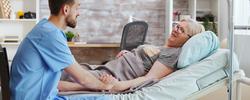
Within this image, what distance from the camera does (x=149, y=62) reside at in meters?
2.47

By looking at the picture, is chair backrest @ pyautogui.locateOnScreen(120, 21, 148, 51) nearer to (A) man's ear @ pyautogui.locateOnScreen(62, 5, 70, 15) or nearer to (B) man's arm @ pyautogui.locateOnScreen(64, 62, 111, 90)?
(B) man's arm @ pyautogui.locateOnScreen(64, 62, 111, 90)

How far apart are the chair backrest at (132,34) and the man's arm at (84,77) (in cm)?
205

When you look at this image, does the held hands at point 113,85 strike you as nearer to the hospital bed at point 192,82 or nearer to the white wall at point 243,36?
the hospital bed at point 192,82

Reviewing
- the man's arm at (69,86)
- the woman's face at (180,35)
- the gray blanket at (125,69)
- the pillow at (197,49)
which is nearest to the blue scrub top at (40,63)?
the man's arm at (69,86)

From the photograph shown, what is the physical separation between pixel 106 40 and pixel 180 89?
290 centimetres

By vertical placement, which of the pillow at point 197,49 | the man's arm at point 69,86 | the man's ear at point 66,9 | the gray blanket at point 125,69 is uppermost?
the man's ear at point 66,9

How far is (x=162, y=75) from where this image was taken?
7.45 feet

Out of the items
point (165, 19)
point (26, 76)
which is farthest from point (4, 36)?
point (26, 76)

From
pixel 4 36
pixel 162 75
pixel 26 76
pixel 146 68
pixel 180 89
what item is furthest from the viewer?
pixel 4 36

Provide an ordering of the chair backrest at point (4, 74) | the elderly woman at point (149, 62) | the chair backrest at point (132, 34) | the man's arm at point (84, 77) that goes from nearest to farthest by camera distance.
Answer: the chair backrest at point (4, 74)
the man's arm at point (84, 77)
the elderly woman at point (149, 62)
the chair backrest at point (132, 34)

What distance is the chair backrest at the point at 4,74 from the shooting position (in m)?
1.61

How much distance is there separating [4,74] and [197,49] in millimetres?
1139

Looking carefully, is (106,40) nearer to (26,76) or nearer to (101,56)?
(101,56)

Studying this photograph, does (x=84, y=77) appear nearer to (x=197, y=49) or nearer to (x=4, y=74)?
(x=4, y=74)
